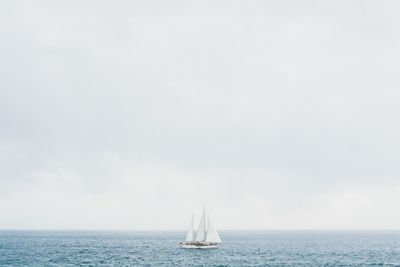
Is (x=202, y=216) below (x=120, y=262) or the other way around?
the other way around

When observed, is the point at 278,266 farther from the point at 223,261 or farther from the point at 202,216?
the point at 202,216

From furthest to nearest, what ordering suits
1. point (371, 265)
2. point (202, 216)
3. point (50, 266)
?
point (202, 216)
point (371, 265)
point (50, 266)

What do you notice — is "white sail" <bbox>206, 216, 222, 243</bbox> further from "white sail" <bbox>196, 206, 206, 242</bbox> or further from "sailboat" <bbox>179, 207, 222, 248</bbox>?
"white sail" <bbox>196, 206, 206, 242</bbox>

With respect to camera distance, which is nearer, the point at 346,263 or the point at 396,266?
the point at 396,266

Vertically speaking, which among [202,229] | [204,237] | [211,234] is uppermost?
[202,229]

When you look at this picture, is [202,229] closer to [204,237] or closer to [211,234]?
[211,234]

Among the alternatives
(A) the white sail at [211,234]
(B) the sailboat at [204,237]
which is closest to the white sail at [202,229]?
(B) the sailboat at [204,237]

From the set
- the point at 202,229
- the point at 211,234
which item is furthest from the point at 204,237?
the point at 202,229

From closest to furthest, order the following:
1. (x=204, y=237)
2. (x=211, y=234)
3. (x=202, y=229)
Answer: (x=202, y=229) → (x=211, y=234) → (x=204, y=237)

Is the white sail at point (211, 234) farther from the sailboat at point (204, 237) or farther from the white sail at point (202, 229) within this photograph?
the white sail at point (202, 229)

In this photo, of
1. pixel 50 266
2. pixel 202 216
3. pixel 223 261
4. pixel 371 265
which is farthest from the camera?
pixel 202 216

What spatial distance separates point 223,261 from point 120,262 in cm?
2302

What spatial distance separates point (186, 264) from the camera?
4193 inches

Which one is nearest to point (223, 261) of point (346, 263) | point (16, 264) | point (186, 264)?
point (186, 264)
